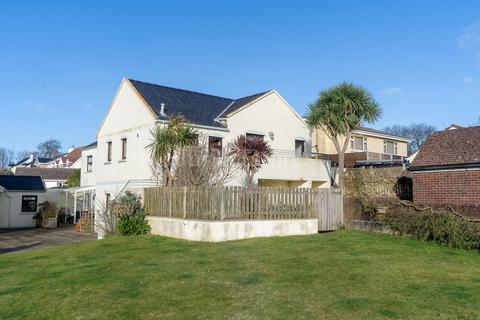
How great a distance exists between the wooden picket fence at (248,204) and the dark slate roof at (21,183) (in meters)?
20.4

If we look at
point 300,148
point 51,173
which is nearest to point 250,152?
point 300,148

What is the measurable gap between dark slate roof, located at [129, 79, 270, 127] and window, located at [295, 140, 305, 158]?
4583mm

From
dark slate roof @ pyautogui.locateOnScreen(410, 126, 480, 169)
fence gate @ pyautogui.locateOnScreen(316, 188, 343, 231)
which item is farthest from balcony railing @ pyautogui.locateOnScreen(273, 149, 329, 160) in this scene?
dark slate roof @ pyautogui.locateOnScreen(410, 126, 480, 169)

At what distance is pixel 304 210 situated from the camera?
1755cm

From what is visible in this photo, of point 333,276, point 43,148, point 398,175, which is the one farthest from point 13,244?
point 43,148

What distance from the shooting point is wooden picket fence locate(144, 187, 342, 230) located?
15.9 m

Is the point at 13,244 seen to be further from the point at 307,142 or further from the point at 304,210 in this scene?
the point at 307,142

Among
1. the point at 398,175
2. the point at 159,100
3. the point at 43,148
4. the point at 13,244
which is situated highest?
the point at 43,148

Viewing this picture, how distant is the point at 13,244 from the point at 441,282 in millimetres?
20642

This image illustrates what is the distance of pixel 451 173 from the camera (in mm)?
16406

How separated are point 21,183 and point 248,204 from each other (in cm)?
2641

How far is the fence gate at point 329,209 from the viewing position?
18.0m

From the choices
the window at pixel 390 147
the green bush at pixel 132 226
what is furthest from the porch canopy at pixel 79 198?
the window at pixel 390 147

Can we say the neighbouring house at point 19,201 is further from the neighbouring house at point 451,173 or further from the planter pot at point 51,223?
the neighbouring house at point 451,173
